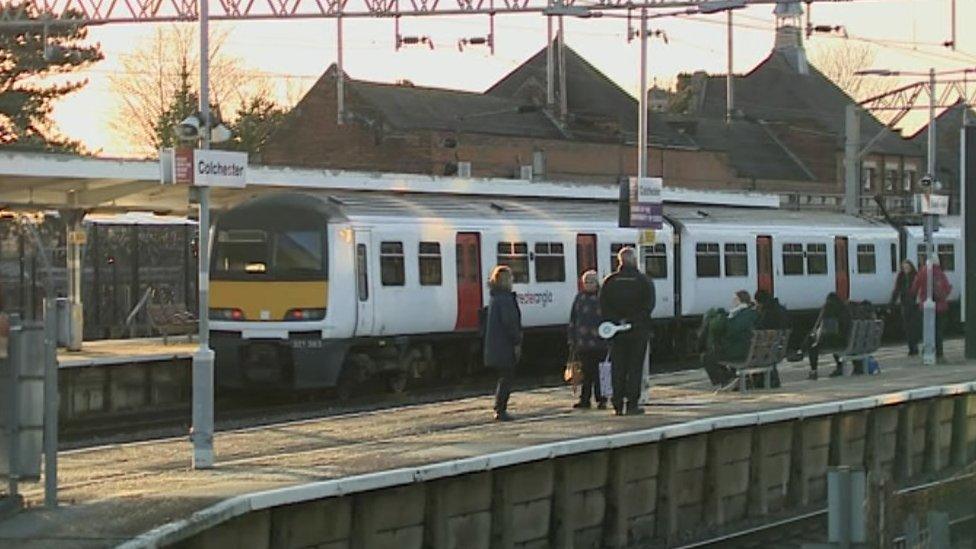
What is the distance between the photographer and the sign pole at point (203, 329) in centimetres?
1488

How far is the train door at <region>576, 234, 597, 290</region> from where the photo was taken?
3083 centimetres

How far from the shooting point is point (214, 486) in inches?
502

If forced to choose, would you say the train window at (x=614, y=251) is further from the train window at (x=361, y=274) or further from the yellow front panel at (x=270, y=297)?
the yellow front panel at (x=270, y=297)

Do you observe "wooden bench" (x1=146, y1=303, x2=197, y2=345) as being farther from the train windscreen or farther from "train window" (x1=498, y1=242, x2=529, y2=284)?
"train window" (x1=498, y1=242, x2=529, y2=284)

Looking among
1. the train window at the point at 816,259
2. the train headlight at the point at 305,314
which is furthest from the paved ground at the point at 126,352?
the train window at the point at 816,259

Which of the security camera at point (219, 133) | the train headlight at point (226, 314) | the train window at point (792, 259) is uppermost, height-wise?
the security camera at point (219, 133)

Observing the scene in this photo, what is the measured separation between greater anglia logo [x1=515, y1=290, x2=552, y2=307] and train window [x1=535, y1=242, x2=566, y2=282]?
0.82 ft

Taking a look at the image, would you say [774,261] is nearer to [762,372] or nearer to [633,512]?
[762,372]

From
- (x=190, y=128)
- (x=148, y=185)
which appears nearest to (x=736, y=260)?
(x=148, y=185)

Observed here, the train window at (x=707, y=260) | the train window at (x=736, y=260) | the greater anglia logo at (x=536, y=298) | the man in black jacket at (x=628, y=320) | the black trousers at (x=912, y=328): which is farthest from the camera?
the train window at (x=736, y=260)

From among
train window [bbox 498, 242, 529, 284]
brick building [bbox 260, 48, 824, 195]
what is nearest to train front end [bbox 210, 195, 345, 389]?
train window [bbox 498, 242, 529, 284]

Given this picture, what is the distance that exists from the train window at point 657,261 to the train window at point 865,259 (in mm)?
9539

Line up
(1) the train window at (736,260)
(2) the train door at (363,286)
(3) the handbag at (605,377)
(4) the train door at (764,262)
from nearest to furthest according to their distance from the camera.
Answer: (3) the handbag at (605,377), (2) the train door at (363,286), (1) the train window at (736,260), (4) the train door at (764,262)

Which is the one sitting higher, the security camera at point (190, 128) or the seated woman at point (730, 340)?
the security camera at point (190, 128)
